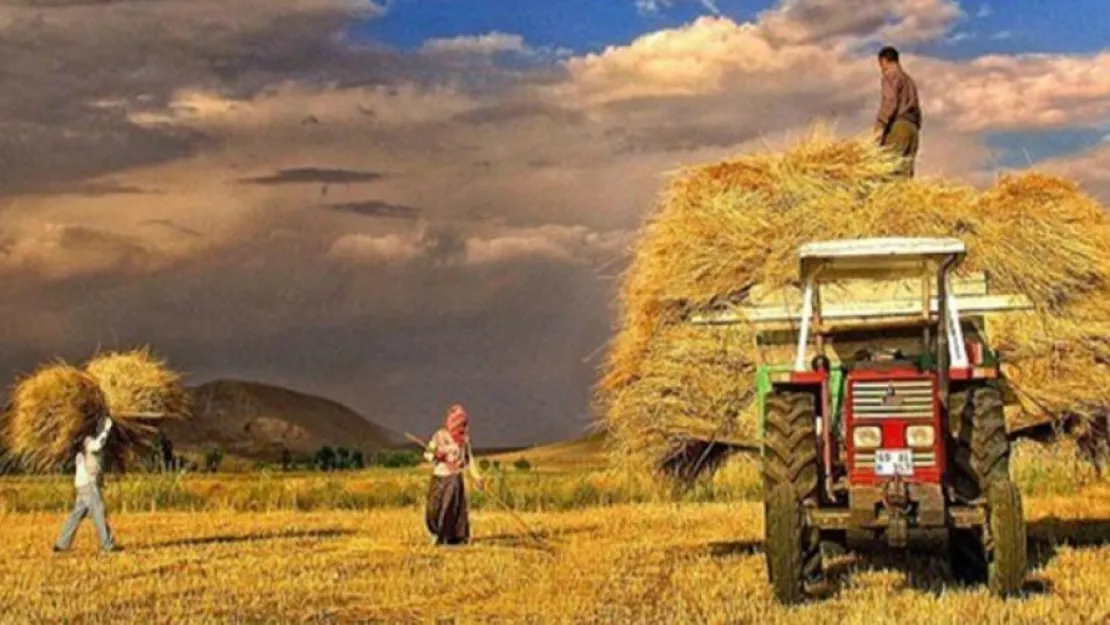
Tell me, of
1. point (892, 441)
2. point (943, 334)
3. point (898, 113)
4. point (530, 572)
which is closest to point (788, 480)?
point (892, 441)

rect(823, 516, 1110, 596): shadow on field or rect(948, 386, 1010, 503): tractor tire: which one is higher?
rect(948, 386, 1010, 503): tractor tire

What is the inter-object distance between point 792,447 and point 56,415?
38.1ft

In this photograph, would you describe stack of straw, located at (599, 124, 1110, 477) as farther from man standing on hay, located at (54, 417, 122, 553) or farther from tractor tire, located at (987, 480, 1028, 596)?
man standing on hay, located at (54, 417, 122, 553)

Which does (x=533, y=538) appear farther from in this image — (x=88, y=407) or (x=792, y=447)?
(x=792, y=447)

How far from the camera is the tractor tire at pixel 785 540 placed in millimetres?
12070

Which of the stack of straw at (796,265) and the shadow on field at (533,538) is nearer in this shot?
the stack of straw at (796,265)

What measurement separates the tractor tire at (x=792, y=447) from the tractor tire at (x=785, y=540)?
90 millimetres

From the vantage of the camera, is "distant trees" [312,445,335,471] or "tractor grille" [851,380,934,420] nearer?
"tractor grille" [851,380,934,420]

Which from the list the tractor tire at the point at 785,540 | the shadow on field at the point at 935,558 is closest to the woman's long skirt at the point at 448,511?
the shadow on field at the point at 935,558

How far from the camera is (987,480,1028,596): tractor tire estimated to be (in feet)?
39.2

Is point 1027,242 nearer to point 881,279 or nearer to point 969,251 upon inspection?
point 969,251

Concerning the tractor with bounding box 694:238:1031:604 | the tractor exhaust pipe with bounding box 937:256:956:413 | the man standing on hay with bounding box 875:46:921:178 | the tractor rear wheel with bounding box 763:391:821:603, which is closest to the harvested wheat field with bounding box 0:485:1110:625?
the tractor rear wheel with bounding box 763:391:821:603

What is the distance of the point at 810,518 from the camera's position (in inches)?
485

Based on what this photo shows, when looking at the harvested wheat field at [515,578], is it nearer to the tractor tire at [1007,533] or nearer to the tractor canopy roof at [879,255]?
the tractor tire at [1007,533]
